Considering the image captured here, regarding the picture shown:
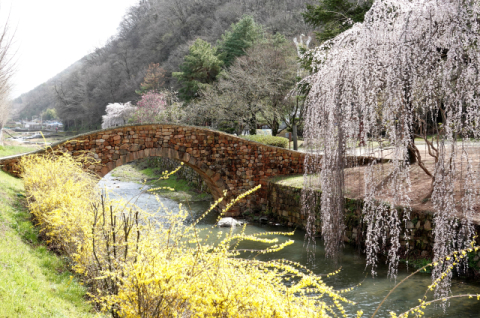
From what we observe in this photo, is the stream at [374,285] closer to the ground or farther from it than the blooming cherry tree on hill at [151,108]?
closer to the ground

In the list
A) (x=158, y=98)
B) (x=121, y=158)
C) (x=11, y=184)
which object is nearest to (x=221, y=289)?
(x=11, y=184)

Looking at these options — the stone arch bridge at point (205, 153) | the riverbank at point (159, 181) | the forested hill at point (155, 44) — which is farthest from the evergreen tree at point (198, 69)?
the forested hill at point (155, 44)

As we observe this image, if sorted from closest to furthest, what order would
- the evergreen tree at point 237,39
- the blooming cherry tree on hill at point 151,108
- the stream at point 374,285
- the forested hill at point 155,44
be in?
the stream at point 374,285 → the blooming cherry tree on hill at point 151,108 → the evergreen tree at point 237,39 → the forested hill at point 155,44

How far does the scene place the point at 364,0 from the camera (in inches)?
416

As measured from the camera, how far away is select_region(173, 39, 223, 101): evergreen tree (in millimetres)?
21141

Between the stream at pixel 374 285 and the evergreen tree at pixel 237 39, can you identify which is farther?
the evergreen tree at pixel 237 39

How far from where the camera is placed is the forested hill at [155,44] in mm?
35344

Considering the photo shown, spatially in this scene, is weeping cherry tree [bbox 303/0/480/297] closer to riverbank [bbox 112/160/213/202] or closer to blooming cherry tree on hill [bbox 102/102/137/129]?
riverbank [bbox 112/160/213/202]

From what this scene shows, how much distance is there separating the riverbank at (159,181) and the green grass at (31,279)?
6.20 metres

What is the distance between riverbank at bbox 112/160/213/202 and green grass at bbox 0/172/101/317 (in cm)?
620

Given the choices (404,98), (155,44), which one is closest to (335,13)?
(404,98)

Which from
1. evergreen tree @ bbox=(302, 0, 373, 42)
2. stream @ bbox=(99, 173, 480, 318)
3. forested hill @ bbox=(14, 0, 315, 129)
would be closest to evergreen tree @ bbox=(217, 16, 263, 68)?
forested hill @ bbox=(14, 0, 315, 129)

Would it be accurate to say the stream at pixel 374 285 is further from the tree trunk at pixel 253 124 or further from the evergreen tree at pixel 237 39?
the evergreen tree at pixel 237 39

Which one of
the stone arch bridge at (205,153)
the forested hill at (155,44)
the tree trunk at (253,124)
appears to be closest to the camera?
the stone arch bridge at (205,153)
